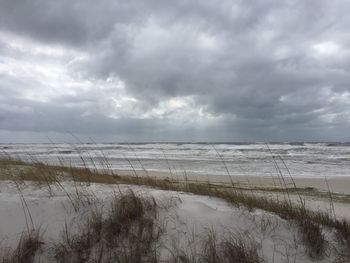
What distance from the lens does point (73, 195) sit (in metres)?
5.17

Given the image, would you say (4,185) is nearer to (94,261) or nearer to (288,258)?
(94,261)

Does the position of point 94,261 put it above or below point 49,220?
below

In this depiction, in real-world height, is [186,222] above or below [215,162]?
above

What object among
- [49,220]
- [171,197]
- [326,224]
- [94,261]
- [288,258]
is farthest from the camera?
[171,197]

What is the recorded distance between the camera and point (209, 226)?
4.68 m

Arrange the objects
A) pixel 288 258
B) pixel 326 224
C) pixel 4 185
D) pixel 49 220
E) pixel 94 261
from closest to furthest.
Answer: pixel 94 261
pixel 288 258
pixel 49 220
pixel 326 224
pixel 4 185

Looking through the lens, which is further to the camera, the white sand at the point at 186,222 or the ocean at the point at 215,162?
the ocean at the point at 215,162

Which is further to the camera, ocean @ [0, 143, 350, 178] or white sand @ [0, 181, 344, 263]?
ocean @ [0, 143, 350, 178]

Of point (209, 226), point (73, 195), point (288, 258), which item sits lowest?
point (288, 258)

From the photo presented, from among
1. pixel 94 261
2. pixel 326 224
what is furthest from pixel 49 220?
pixel 326 224

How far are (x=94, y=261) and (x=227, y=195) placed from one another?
2874 mm

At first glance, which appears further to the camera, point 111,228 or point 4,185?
point 4,185

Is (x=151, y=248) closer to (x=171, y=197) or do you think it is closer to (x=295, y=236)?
(x=171, y=197)

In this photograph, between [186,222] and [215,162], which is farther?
[215,162]
